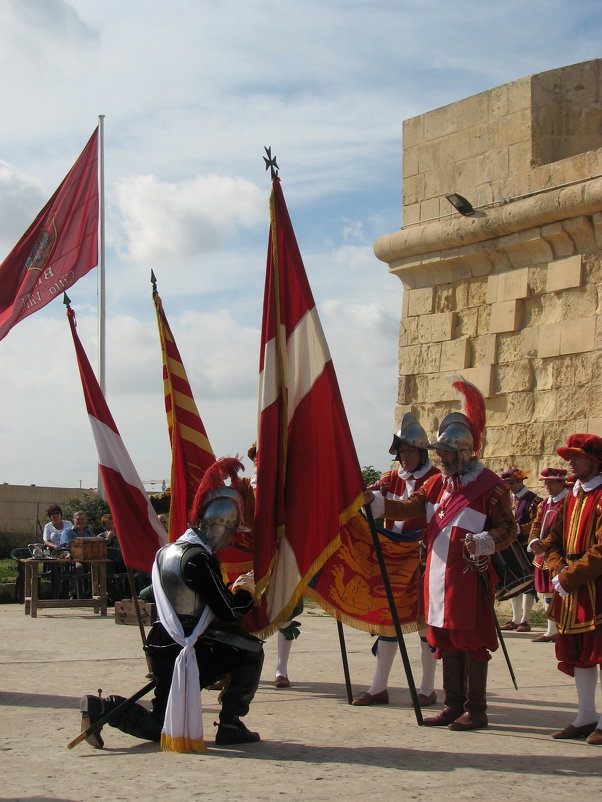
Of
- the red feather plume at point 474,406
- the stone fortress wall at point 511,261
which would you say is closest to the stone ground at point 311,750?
Result: the red feather plume at point 474,406

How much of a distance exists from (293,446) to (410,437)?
1010mm

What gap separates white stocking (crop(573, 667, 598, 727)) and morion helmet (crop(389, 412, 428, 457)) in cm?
179

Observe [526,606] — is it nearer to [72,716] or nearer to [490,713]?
[490,713]

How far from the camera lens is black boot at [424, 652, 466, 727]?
6.09 meters

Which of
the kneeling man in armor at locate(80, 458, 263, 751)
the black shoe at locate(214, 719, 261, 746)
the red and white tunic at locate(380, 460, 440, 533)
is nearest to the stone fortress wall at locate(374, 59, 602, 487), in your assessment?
the red and white tunic at locate(380, 460, 440, 533)

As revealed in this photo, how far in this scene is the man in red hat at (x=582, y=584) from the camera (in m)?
5.74

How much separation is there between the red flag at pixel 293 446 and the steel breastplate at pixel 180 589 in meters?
0.75

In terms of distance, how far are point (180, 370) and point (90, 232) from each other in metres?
3.49

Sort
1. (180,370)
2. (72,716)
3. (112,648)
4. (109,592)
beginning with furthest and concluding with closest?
(109,592) < (112,648) < (180,370) < (72,716)

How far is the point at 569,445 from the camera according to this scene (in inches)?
238

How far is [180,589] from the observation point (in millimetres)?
5484

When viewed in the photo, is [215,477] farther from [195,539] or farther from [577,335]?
[577,335]

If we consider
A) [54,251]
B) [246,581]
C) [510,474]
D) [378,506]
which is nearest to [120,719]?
[246,581]

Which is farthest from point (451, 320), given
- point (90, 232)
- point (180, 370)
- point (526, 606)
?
point (180, 370)
